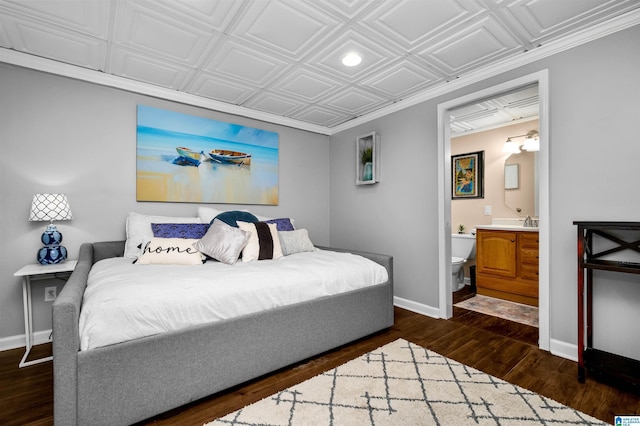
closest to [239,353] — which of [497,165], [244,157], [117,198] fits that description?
[117,198]

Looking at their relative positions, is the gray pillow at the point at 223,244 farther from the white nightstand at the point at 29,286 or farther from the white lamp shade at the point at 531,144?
the white lamp shade at the point at 531,144

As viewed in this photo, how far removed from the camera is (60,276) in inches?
97.2

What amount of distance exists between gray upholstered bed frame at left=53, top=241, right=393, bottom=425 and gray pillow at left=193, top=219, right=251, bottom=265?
2.22ft

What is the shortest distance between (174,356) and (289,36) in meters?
A: 2.23

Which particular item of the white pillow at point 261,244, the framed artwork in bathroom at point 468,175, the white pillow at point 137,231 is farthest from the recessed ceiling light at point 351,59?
the framed artwork in bathroom at point 468,175

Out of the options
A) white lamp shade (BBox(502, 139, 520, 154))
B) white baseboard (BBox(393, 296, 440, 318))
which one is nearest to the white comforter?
white baseboard (BBox(393, 296, 440, 318))

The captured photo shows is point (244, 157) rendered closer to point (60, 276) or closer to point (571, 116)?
point (60, 276)

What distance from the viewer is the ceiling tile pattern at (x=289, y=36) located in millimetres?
1885

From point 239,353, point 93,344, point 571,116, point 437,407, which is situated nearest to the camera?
point 93,344

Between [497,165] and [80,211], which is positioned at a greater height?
[497,165]

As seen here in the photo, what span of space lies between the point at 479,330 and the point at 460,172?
9.14 ft

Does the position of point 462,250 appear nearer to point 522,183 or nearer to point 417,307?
point 522,183

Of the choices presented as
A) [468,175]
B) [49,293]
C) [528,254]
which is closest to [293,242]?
[49,293]

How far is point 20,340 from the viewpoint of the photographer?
242cm
